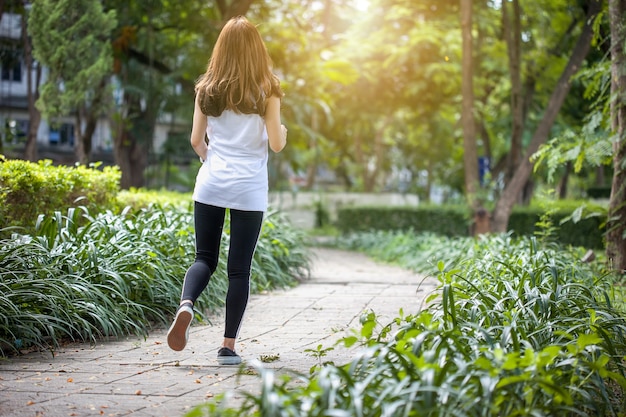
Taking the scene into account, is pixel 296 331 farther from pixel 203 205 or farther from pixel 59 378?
pixel 59 378

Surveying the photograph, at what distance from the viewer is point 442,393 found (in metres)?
2.62

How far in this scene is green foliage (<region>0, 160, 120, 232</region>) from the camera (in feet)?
19.9

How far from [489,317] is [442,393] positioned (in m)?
1.42

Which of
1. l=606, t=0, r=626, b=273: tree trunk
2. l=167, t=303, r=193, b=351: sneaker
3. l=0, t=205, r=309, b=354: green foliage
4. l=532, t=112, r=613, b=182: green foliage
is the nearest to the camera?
l=167, t=303, r=193, b=351: sneaker

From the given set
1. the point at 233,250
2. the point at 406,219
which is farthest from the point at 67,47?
the point at 406,219

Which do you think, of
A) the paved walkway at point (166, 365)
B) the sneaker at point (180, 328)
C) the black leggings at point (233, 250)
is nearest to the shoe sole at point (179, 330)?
the sneaker at point (180, 328)

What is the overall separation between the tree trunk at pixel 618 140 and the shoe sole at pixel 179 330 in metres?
4.49

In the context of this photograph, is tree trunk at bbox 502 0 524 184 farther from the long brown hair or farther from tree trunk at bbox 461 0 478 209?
the long brown hair

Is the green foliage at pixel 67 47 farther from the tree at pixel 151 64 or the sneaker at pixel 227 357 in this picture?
the sneaker at pixel 227 357

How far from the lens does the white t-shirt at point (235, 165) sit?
164 inches

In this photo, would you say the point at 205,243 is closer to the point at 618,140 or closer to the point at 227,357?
the point at 227,357

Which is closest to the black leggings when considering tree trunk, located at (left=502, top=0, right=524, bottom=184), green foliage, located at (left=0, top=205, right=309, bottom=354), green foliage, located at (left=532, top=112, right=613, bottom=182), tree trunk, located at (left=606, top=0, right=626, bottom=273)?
green foliage, located at (left=0, top=205, right=309, bottom=354)

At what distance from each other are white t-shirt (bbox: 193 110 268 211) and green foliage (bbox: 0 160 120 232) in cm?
224

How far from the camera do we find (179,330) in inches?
155
